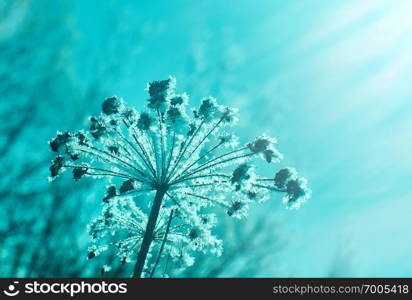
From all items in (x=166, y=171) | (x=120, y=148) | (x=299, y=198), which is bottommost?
(x=299, y=198)

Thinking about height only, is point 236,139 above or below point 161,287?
above

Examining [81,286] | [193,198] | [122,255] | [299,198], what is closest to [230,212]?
[193,198]

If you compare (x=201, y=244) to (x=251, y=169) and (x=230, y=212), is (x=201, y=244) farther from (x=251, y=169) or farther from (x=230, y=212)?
(x=251, y=169)

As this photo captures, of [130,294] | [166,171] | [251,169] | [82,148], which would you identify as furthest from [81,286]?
[251,169]

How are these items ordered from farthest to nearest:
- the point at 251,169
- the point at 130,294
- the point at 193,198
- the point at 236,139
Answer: the point at 236,139 → the point at 193,198 → the point at 251,169 → the point at 130,294

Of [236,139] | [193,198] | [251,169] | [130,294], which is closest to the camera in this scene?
[130,294]

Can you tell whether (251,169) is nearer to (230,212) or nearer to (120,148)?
(230,212)

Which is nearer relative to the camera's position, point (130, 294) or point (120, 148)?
point (130, 294)
